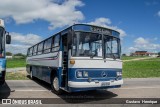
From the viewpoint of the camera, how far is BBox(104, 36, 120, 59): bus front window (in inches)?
452

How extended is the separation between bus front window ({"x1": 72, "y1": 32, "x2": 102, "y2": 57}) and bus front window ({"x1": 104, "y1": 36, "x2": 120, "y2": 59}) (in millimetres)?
332

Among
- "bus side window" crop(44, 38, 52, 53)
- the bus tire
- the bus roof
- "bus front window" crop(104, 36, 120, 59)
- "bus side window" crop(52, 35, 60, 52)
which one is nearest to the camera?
the bus roof

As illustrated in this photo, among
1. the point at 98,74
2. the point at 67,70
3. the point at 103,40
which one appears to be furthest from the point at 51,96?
Result: the point at 103,40

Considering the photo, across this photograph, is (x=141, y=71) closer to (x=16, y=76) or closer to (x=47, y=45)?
(x=16, y=76)

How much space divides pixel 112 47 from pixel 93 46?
107 centimetres

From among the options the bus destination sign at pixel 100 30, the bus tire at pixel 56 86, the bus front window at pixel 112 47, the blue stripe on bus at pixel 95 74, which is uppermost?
the bus destination sign at pixel 100 30

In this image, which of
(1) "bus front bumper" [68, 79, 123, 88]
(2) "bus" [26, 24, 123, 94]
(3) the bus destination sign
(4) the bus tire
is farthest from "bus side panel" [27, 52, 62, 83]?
(3) the bus destination sign

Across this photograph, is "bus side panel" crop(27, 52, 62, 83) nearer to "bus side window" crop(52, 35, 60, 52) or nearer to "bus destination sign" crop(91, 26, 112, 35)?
"bus side window" crop(52, 35, 60, 52)

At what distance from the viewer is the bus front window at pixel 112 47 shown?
1148cm

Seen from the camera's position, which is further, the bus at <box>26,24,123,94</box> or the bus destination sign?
the bus destination sign

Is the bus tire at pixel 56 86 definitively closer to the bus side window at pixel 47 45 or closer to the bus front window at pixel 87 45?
the bus side window at pixel 47 45

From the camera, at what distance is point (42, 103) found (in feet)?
33.7

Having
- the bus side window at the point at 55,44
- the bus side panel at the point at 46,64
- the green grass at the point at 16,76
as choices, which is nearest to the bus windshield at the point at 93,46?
the bus side panel at the point at 46,64

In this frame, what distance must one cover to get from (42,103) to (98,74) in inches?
97.7
